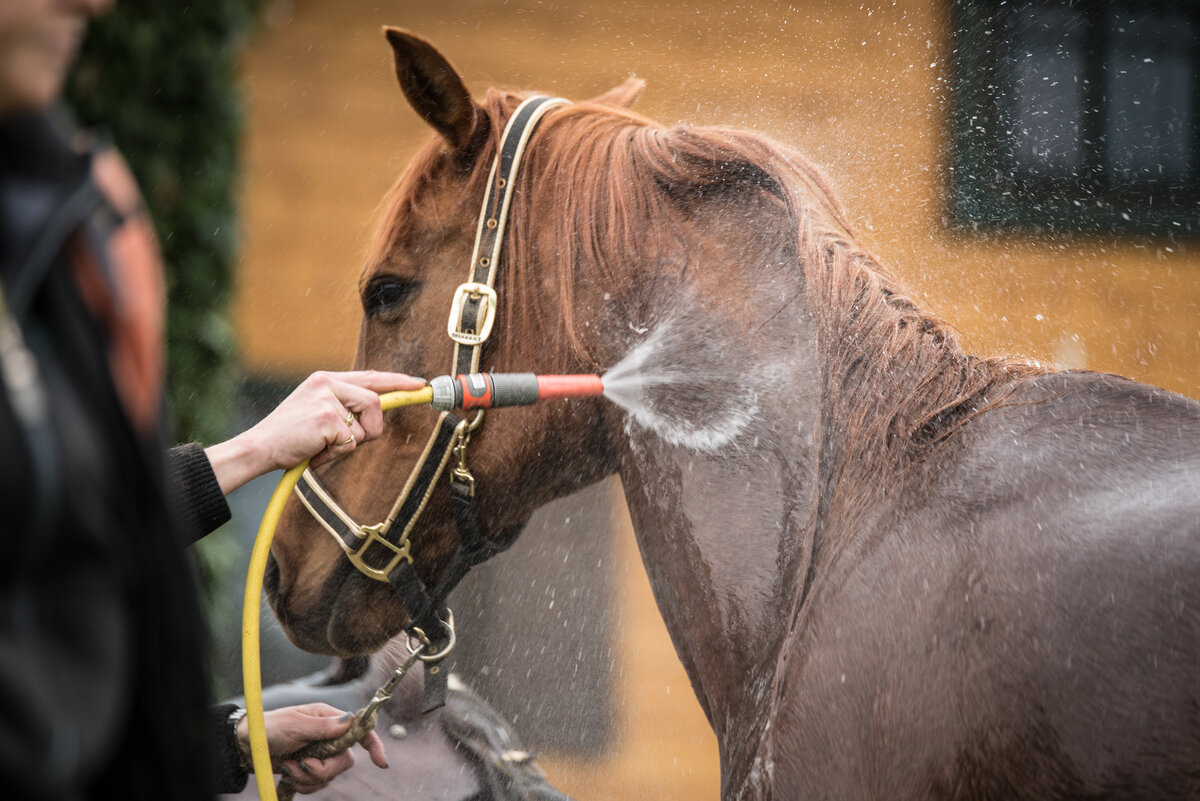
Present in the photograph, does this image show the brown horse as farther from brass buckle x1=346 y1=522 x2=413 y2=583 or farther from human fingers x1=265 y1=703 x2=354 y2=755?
human fingers x1=265 y1=703 x2=354 y2=755

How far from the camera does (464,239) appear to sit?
163cm

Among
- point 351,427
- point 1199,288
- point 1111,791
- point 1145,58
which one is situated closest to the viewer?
point 1111,791

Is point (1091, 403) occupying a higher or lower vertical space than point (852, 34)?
lower

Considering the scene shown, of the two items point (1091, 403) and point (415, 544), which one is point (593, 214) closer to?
point (415, 544)

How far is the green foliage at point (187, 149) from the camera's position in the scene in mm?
2920

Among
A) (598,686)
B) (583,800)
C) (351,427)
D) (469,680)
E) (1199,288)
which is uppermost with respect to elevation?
(351,427)

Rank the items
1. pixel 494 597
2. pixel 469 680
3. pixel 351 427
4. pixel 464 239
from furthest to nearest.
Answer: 1. pixel 494 597
2. pixel 469 680
3. pixel 464 239
4. pixel 351 427

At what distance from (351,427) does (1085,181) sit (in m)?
4.04

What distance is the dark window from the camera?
13.3 ft

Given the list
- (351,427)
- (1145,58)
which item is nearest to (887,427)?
(351,427)

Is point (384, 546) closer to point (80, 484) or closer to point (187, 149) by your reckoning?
point (80, 484)

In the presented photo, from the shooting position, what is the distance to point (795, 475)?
52.5 inches

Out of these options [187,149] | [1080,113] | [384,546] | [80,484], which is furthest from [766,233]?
[1080,113]

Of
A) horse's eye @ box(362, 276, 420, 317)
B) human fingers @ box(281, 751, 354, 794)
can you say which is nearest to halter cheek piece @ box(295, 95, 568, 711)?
horse's eye @ box(362, 276, 420, 317)
